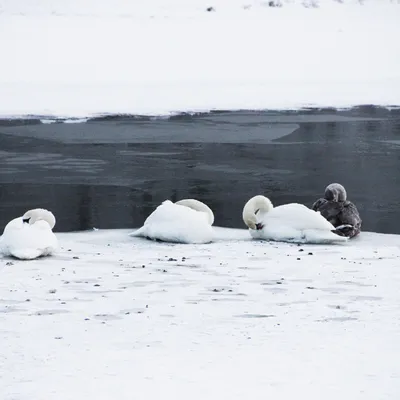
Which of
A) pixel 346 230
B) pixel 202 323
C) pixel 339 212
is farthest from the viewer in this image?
pixel 339 212

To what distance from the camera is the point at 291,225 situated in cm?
847

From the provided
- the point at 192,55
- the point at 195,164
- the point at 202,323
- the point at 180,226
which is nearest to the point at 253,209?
the point at 180,226

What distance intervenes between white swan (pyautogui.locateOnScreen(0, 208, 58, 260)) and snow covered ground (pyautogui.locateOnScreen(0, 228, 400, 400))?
0.10m

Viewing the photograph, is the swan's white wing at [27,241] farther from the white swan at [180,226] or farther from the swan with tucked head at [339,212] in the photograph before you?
the swan with tucked head at [339,212]

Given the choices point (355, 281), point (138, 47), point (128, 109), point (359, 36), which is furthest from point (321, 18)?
point (355, 281)

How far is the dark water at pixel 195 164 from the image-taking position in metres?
10.6

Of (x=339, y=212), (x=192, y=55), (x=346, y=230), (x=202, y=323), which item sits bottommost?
(x=202, y=323)

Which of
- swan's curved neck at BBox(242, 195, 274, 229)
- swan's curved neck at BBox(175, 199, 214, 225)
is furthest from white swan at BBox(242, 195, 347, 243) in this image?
swan's curved neck at BBox(175, 199, 214, 225)

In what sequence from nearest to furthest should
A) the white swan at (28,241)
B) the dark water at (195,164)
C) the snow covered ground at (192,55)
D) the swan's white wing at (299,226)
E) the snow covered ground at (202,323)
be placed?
the snow covered ground at (202,323) → the white swan at (28,241) → the swan's white wing at (299,226) → the dark water at (195,164) → the snow covered ground at (192,55)

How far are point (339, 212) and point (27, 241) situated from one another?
9.20 ft

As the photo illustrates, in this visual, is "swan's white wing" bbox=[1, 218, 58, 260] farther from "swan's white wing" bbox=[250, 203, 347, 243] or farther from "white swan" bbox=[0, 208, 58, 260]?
"swan's white wing" bbox=[250, 203, 347, 243]

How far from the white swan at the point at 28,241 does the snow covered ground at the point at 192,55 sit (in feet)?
39.7

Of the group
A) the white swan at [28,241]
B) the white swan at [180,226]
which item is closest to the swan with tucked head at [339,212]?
the white swan at [180,226]

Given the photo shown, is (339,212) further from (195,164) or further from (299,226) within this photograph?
(195,164)
